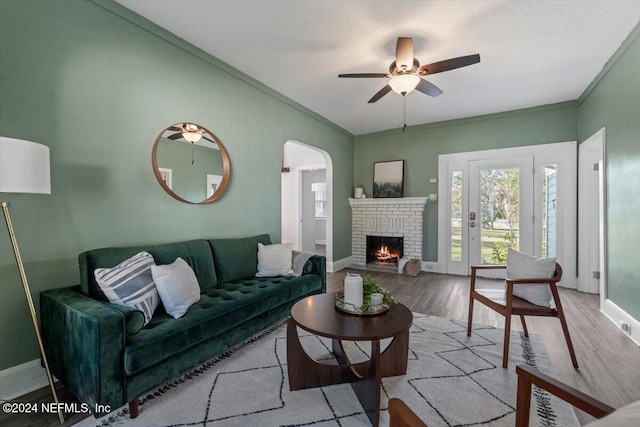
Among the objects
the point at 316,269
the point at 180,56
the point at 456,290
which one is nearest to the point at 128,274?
the point at 316,269

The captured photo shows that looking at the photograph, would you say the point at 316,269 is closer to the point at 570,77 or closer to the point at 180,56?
the point at 180,56

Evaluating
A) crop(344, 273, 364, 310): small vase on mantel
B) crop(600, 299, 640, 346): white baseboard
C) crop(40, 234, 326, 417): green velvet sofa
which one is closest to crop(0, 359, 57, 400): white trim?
crop(40, 234, 326, 417): green velvet sofa

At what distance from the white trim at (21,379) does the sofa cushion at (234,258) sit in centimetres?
128

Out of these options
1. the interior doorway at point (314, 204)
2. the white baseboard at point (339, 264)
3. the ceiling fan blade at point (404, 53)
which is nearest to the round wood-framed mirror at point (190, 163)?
the ceiling fan blade at point (404, 53)

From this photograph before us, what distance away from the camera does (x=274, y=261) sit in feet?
9.99

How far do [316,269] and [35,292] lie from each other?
7.33 feet

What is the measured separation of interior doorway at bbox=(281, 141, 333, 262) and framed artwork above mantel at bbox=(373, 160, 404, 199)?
103cm

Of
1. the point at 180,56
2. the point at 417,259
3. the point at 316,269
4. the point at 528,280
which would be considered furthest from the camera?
the point at 417,259

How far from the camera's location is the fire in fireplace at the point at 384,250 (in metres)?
5.54

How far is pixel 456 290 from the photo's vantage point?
4.08m

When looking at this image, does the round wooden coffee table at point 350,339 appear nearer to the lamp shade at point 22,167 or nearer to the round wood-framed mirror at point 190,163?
the lamp shade at point 22,167

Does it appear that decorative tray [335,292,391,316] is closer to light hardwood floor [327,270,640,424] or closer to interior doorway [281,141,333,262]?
light hardwood floor [327,270,640,424]

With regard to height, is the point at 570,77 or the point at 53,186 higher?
the point at 570,77

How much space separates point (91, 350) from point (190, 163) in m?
1.85
